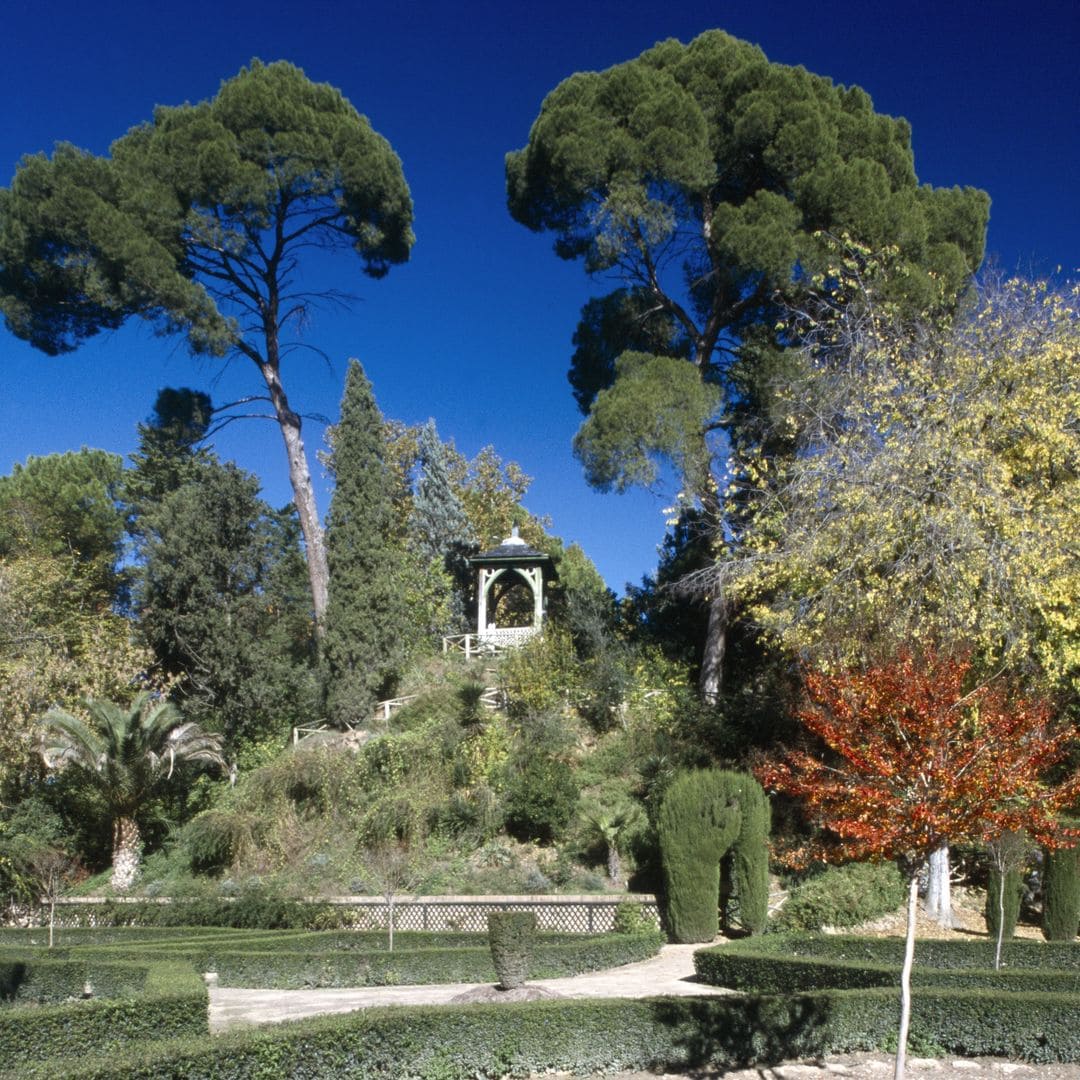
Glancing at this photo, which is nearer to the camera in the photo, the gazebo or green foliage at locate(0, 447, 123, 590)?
the gazebo

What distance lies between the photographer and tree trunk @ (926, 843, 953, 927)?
15.2m

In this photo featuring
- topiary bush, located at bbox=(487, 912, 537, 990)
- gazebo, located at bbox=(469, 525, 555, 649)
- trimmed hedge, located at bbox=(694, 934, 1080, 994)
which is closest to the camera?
trimmed hedge, located at bbox=(694, 934, 1080, 994)

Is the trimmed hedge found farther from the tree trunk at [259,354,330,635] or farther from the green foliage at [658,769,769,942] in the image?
the tree trunk at [259,354,330,635]

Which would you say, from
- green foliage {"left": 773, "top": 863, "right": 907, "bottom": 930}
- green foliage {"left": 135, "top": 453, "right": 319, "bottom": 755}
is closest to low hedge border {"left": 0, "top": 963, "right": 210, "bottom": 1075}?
green foliage {"left": 773, "top": 863, "right": 907, "bottom": 930}

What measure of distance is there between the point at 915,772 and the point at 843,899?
818 centimetres

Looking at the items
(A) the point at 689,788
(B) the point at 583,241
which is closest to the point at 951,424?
(A) the point at 689,788

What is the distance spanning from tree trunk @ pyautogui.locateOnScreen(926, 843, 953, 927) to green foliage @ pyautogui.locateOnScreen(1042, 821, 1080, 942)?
1.56m

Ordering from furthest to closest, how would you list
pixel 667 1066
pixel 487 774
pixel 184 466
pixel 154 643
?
pixel 184 466, pixel 154 643, pixel 487 774, pixel 667 1066

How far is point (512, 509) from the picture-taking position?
3897cm

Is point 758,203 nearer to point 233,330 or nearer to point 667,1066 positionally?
point 233,330

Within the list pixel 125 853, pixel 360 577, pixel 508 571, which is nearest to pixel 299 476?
pixel 360 577

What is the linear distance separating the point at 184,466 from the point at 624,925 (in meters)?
20.8

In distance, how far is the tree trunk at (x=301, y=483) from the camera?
82.4ft

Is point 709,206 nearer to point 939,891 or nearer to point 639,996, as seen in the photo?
point 939,891
